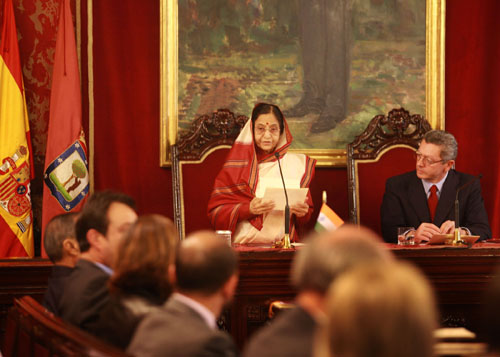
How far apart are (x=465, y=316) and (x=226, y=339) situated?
2570 mm

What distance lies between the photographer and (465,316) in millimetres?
4004

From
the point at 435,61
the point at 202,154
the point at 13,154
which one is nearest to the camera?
the point at 13,154

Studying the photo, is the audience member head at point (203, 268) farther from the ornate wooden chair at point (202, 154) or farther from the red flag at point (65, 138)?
the ornate wooden chair at point (202, 154)

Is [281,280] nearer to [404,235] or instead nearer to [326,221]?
[326,221]

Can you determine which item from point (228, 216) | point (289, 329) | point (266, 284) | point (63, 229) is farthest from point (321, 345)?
point (228, 216)

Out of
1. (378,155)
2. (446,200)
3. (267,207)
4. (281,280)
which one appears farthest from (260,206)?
(378,155)

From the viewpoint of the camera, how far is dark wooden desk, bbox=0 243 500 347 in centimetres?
393

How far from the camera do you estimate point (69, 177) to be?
5246 mm

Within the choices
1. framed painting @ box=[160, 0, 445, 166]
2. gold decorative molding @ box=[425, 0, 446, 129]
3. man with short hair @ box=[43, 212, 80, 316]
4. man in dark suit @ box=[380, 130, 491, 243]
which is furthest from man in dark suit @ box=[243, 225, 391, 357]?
gold decorative molding @ box=[425, 0, 446, 129]

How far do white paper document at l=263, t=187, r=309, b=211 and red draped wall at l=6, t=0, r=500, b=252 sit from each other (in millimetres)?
1147

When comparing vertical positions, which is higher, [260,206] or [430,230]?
[260,206]

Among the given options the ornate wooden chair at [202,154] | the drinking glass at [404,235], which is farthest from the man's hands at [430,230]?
the ornate wooden chair at [202,154]

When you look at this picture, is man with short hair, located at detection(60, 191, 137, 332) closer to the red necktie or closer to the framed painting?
the red necktie

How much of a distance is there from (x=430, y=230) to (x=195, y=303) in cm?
303
